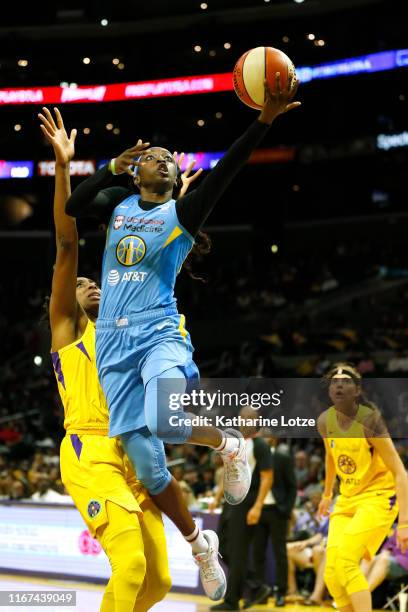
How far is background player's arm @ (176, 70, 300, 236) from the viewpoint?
4.64 metres

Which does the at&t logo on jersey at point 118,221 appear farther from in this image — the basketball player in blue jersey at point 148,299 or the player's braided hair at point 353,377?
the player's braided hair at point 353,377

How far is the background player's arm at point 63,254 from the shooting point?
5.25 metres

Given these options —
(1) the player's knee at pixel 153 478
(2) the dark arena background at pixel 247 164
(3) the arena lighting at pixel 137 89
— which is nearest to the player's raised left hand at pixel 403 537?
(1) the player's knee at pixel 153 478

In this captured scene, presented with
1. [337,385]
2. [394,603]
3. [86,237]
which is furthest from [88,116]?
[337,385]

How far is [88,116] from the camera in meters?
27.6

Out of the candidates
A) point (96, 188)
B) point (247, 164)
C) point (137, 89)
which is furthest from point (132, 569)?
point (137, 89)

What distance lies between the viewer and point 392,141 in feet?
83.4

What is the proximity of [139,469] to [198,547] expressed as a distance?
2.24 ft

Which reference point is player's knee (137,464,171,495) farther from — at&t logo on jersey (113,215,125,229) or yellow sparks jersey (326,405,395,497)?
yellow sparks jersey (326,405,395,497)

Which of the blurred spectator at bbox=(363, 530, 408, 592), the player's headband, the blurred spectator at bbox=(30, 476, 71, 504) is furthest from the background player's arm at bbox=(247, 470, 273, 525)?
the player's headband

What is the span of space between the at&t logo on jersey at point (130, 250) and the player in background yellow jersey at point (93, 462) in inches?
13.7

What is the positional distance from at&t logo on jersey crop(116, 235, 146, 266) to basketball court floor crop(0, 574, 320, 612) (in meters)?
4.50

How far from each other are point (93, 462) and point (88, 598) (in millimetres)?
6095

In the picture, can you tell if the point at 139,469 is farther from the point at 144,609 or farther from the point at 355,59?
the point at 355,59
